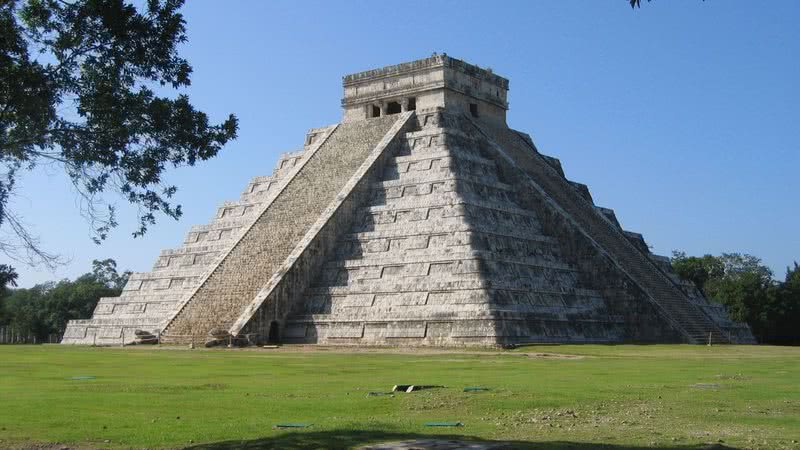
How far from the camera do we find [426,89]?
4353 cm

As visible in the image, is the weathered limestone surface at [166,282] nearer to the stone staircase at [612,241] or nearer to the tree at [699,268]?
the stone staircase at [612,241]

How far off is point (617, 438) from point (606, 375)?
854cm

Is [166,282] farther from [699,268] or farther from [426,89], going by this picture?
[699,268]

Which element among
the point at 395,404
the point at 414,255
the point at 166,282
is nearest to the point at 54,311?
the point at 166,282

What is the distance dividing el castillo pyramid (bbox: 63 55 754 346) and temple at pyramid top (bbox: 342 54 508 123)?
0.08m

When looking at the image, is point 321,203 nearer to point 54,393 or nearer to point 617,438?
point 54,393

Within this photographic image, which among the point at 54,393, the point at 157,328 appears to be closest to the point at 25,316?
the point at 157,328

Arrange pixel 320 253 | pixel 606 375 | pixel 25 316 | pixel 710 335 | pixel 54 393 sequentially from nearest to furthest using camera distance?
pixel 54 393 → pixel 606 375 → pixel 710 335 → pixel 320 253 → pixel 25 316

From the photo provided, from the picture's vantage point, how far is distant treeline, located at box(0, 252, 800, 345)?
→ 196 feet

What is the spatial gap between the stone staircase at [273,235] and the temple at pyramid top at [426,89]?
1.08m

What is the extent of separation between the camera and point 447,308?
32250mm

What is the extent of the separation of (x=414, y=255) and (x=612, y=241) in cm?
A: 1114

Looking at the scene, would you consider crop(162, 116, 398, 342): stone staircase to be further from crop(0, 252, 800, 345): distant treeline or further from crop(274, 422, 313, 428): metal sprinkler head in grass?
crop(274, 422, 313, 428): metal sprinkler head in grass

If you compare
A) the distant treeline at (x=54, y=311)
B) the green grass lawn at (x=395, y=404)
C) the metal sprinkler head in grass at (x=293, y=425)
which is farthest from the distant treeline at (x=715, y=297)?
the metal sprinkler head in grass at (x=293, y=425)
